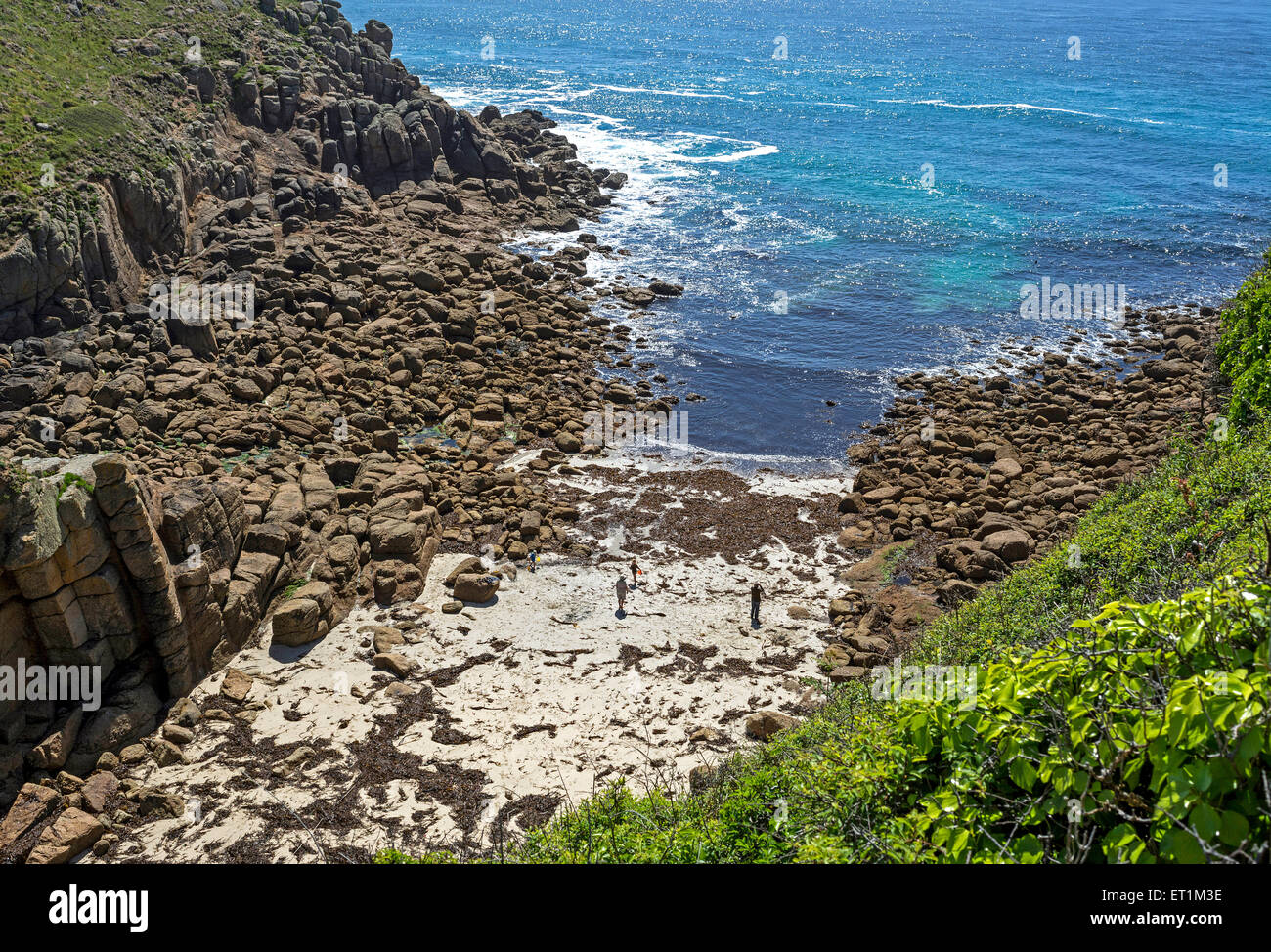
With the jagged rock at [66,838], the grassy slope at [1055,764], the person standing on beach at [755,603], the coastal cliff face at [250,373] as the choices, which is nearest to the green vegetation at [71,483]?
the coastal cliff face at [250,373]

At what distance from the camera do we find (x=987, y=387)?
34469 millimetres

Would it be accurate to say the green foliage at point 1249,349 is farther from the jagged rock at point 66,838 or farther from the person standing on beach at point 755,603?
the jagged rock at point 66,838

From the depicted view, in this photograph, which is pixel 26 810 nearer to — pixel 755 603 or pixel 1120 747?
pixel 755 603

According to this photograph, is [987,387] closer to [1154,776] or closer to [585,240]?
[585,240]

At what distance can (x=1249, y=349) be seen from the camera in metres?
24.2

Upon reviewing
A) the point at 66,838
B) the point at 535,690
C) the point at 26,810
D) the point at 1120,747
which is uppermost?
the point at 1120,747

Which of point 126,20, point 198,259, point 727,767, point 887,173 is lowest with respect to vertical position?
point 727,767

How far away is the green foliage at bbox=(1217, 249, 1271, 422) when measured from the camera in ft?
70.2

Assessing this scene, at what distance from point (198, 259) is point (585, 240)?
20028 mm

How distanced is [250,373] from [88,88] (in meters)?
20.2

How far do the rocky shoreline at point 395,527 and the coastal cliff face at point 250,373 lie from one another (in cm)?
10

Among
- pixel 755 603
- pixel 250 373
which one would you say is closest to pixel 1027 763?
pixel 755 603

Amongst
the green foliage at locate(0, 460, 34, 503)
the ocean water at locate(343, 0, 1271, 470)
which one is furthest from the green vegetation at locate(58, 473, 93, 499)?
the ocean water at locate(343, 0, 1271, 470)
